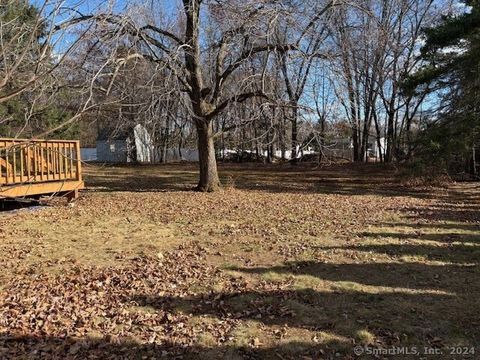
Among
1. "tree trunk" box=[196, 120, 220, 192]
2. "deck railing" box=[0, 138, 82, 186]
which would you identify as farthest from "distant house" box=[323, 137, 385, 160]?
"deck railing" box=[0, 138, 82, 186]

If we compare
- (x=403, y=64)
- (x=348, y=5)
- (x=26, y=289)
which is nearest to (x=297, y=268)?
(x=26, y=289)

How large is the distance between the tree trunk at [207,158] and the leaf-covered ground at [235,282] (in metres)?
3.55

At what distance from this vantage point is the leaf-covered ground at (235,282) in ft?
12.6

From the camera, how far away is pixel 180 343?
12.6ft

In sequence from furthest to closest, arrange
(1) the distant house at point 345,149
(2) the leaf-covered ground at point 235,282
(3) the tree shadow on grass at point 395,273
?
(1) the distant house at point 345,149 < (3) the tree shadow on grass at point 395,273 < (2) the leaf-covered ground at point 235,282

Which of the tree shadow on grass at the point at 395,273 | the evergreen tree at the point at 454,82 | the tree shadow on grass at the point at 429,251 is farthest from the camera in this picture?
the evergreen tree at the point at 454,82

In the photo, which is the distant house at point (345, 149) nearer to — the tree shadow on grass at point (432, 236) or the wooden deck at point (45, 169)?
the wooden deck at point (45, 169)

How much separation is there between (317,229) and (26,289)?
4.68 meters

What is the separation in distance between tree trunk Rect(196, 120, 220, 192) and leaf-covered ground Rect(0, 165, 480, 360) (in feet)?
11.6

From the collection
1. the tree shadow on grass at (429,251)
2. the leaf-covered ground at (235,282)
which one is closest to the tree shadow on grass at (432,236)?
the leaf-covered ground at (235,282)

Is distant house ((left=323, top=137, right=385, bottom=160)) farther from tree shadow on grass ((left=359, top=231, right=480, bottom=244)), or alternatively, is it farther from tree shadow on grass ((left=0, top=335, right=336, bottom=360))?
tree shadow on grass ((left=0, top=335, right=336, bottom=360))

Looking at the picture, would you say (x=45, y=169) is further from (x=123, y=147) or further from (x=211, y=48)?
(x=123, y=147)

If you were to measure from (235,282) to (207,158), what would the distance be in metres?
8.40

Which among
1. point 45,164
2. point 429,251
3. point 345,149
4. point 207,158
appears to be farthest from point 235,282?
point 345,149
